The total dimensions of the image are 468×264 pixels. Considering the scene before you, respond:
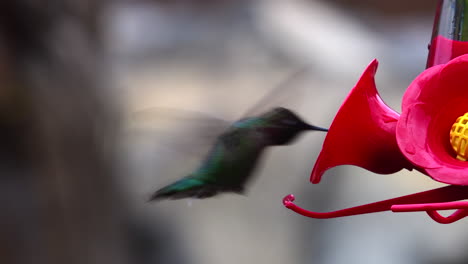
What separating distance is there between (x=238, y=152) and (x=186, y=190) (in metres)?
0.07

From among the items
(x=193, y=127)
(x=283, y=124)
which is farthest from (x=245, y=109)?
(x=283, y=124)

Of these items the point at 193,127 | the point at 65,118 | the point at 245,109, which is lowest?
the point at 245,109

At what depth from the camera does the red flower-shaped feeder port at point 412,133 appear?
0.63 metres

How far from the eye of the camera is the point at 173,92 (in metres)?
2.77

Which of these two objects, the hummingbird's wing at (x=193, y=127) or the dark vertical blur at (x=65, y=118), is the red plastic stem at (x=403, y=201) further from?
the dark vertical blur at (x=65, y=118)

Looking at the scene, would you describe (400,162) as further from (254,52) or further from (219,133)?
(254,52)

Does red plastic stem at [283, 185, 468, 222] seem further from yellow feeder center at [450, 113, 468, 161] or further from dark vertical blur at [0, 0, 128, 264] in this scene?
dark vertical blur at [0, 0, 128, 264]

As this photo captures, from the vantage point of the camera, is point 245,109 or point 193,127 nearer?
point 193,127

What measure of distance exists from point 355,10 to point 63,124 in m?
1.85

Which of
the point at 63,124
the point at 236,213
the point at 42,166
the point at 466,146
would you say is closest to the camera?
the point at 466,146

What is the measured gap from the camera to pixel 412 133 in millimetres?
630

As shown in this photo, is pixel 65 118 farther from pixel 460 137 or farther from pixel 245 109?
pixel 460 137

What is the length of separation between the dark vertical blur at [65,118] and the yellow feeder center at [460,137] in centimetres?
98

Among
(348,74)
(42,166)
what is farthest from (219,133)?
(348,74)
